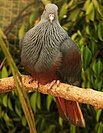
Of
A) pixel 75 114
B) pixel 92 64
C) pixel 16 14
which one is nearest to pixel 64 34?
pixel 75 114

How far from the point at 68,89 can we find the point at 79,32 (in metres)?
0.91

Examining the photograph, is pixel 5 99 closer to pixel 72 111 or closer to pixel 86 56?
pixel 86 56

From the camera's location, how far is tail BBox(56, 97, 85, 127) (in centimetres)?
139

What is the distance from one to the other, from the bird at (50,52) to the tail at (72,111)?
10 cm

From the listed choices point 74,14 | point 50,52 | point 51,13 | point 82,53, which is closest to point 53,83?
point 50,52

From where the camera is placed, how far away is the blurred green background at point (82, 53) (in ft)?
6.40

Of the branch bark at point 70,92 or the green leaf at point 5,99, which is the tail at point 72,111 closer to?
the branch bark at point 70,92

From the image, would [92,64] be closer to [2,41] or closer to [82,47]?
[82,47]

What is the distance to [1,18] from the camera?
2.57 metres

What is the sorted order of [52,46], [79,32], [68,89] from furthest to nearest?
1. [79,32]
2. [52,46]
3. [68,89]

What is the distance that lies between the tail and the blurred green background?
18.7 inches

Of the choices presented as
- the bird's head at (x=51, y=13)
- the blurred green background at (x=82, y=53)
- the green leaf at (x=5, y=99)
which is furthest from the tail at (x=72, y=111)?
the green leaf at (x=5, y=99)

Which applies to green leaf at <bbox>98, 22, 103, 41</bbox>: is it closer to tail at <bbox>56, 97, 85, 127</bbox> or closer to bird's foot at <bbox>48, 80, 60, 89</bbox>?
tail at <bbox>56, 97, 85, 127</bbox>

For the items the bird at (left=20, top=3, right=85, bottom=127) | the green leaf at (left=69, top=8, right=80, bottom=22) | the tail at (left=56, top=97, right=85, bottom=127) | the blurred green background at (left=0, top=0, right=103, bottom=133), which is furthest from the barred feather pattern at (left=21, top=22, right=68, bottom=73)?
the green leaf at (left=69, top=8, right=80, bottom=22)
